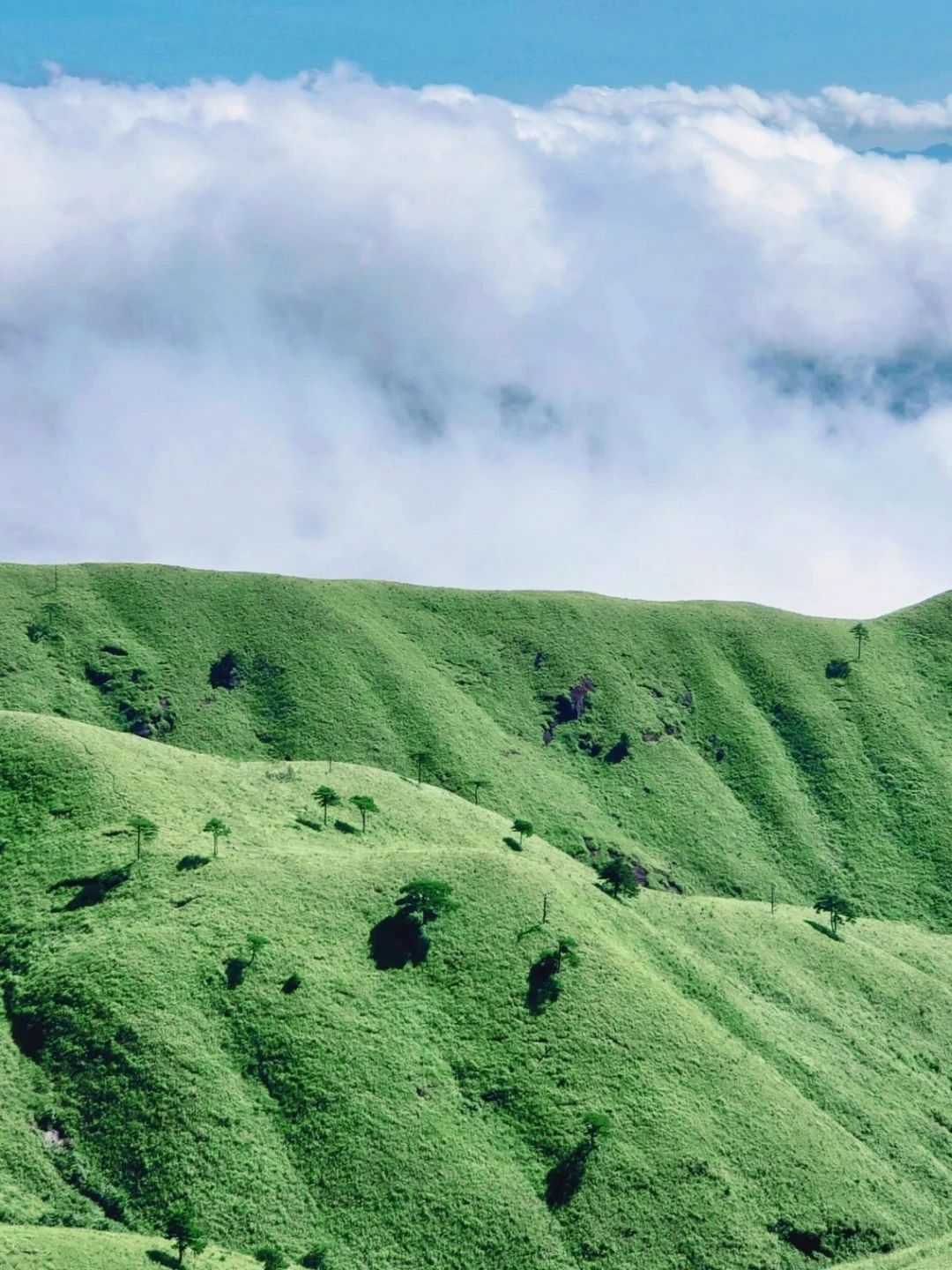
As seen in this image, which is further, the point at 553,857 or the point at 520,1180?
the point at 553,857

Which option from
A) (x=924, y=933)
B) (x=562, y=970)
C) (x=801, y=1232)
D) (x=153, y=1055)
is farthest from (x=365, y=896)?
(x=924, y=933)

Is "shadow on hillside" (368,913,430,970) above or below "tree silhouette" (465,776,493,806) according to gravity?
below

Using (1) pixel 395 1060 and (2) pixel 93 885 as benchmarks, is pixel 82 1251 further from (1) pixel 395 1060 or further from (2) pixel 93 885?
(2) pixel 93 885

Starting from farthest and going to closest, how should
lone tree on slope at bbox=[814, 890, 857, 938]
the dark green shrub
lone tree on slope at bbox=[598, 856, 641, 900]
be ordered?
1. lone tree on slope at bbox=[814, 890, 857, 938]
2. lone tree on slope at bbox=[598, 856, 641, 900]
3. the dark green shrub

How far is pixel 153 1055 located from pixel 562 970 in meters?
34.7

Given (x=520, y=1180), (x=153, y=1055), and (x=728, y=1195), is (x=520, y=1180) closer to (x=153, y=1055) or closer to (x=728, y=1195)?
(x=728, y=1195)

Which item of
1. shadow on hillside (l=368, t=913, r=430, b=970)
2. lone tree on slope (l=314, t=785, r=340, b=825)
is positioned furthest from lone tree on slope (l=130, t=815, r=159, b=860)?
shadow on hillside (l=368, t=913, r=430, b=970)

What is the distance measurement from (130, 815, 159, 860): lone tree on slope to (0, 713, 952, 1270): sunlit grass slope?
172 centimetres

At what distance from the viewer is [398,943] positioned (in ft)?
356

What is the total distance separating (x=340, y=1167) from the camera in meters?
89.6

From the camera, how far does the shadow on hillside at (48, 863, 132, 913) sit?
107m

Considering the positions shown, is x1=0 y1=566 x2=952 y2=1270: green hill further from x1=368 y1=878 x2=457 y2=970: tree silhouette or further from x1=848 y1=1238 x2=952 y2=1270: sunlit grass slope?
x1=368 y1=878 x2=457 y2=970: tree silhouette

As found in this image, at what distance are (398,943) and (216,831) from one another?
65.2ft

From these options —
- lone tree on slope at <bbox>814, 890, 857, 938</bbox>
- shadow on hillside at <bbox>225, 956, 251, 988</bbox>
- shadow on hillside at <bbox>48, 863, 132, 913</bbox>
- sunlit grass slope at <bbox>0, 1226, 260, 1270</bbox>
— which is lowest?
sunlit grass slope at <bbox>0, 1226, 260, 1270</bbox>
